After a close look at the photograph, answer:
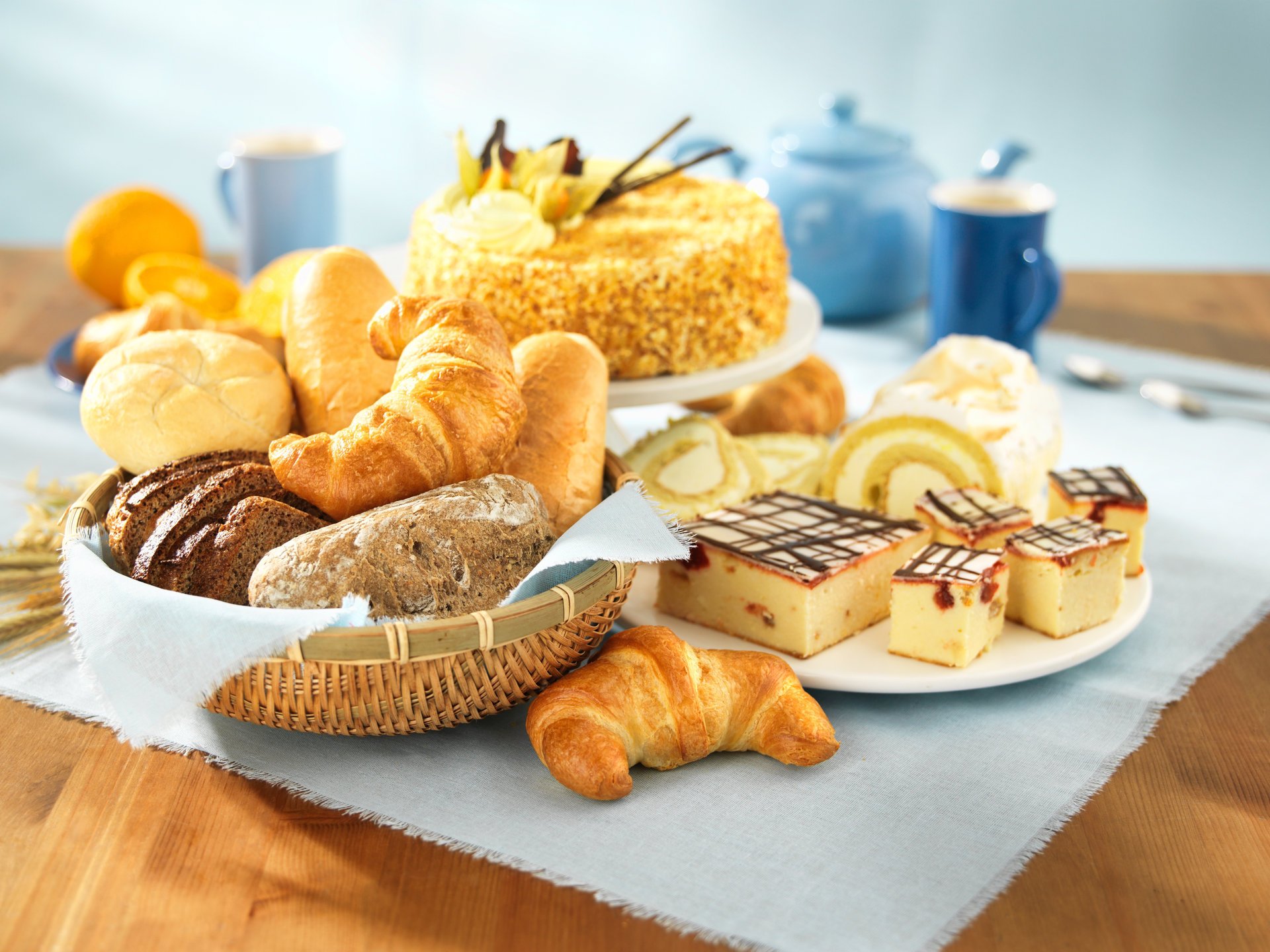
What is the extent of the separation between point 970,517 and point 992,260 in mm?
957

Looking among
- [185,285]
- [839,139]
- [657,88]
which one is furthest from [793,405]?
[657,88]

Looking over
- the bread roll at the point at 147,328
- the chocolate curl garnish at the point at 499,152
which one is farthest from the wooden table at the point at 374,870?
the chocolate curl garnish at the point at 499,152

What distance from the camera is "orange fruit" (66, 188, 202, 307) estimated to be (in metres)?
2.44

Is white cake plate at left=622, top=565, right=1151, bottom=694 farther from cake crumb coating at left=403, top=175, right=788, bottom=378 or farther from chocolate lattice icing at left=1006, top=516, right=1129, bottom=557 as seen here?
cake crumb coating at left=403, top=175, right=788, bottom=378

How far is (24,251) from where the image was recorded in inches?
121

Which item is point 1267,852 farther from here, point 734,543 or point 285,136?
point 285,136

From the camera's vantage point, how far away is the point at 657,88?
12.5 feet

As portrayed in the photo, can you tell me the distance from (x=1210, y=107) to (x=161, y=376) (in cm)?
328

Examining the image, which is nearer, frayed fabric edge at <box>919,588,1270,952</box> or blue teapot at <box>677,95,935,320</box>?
frayed fabric edge at <box>919,588,1270,952</box>

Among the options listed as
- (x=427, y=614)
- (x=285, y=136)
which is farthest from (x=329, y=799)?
(x=285, y=136)

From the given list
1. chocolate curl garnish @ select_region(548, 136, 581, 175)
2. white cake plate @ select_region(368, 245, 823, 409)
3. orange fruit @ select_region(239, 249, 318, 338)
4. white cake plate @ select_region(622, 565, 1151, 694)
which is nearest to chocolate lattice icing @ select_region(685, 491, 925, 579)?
white cake plate @ select_region(622, 565, 1151, 694)

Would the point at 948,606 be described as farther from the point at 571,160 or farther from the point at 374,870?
the point at 571,160

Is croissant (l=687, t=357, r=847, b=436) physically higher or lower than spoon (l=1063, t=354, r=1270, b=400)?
higher

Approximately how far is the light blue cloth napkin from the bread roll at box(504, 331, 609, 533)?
25cm
